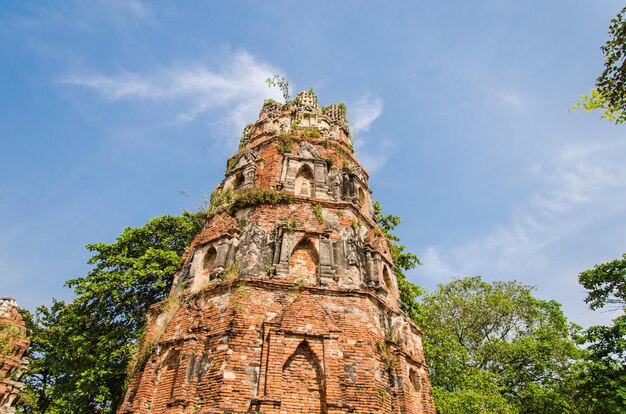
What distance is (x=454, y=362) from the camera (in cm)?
1562

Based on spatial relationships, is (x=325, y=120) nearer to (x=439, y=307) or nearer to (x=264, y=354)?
(x=264, y=354)

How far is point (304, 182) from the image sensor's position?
11.8 metres

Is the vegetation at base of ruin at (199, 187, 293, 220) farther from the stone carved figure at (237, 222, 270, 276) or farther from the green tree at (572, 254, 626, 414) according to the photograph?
the green tree at (572, 254, 626, 414)

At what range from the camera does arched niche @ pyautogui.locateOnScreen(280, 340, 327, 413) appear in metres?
7.46

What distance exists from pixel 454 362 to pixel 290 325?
1014 centimetres

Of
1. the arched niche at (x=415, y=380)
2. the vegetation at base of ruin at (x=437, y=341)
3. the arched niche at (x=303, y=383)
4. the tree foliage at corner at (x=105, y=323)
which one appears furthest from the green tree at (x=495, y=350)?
the tree foliage at corner at (x=105, y=323)

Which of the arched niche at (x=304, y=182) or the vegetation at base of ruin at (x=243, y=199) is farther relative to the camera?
the arched niche at (x=304, y=182)

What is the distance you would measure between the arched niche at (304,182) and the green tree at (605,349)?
33.6 ft

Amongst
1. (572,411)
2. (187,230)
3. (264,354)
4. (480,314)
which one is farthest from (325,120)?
(572,411)

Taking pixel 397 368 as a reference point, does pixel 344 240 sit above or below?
above

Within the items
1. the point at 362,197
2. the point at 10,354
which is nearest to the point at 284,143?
the point at 362,197

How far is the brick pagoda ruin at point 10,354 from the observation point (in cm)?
881

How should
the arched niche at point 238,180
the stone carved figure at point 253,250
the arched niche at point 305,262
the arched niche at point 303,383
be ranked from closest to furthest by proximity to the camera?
1. the arched niche at point 303,383
2. the stone carved figure at point 253,250
3. the arched niche at point 305,262
4. the arched niche at point 238,180

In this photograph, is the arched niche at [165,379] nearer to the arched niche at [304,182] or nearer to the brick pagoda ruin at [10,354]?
the brick pagoda ruin at [10,354]
